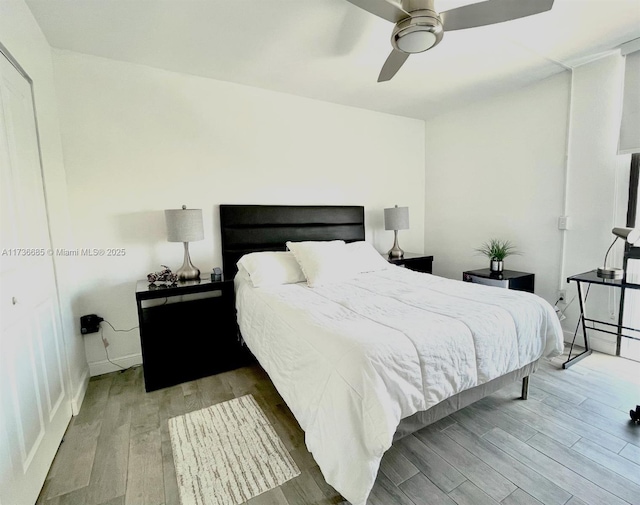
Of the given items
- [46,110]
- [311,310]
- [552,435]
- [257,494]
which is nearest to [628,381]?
[552,435]

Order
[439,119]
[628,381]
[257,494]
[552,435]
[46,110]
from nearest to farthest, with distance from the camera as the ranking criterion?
1. [257,494]
2. [552,435]
3. [46,110]
4. [628,381]
5. [439,119]

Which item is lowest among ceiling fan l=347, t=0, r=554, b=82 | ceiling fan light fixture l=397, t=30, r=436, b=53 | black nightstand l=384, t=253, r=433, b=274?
black nightstand l=384, t=253, r=433, b=274

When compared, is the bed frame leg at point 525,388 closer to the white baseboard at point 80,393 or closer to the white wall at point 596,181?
the white wall at point 596,181

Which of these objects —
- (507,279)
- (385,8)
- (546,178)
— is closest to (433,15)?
(385,8)

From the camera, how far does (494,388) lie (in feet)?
5.72

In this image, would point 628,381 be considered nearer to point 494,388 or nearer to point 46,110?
point 494,388

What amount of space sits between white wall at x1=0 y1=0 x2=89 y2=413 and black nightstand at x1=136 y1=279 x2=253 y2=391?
44 centimetres

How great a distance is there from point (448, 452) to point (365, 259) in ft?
5.63

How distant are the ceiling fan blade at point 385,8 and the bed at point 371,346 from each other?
1.61 meters

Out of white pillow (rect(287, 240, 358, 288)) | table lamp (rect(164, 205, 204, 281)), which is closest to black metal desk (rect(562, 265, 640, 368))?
white pillow (rect(287, 240, 358, 288))

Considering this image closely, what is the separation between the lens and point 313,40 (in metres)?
2.14

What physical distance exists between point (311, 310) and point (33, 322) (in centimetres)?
147

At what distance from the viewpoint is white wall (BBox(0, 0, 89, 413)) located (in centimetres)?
168

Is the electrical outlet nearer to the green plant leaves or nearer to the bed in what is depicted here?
the green plant leaves
